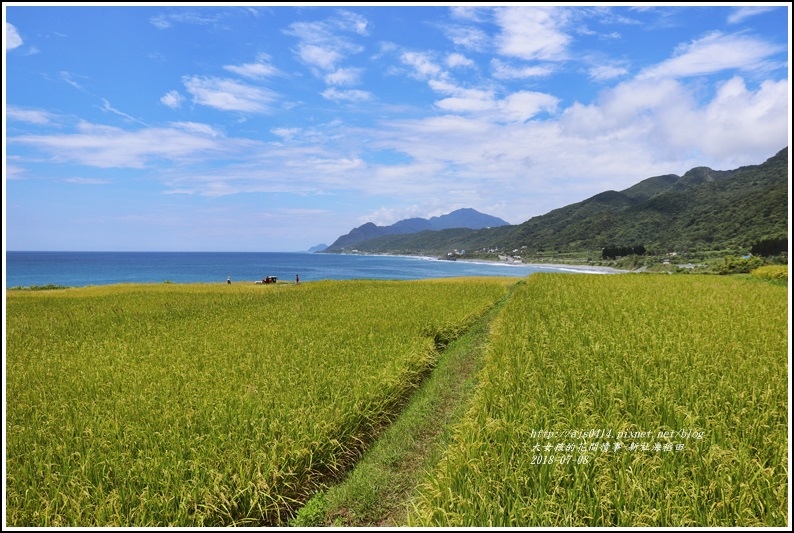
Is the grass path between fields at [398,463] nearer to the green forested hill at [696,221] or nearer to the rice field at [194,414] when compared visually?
the rice field at [194,414]

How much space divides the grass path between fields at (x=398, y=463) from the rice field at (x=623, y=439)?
596 millimetres

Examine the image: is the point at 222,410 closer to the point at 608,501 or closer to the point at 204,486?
the point at 204,486

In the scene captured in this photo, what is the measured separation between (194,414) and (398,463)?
3.57 metres

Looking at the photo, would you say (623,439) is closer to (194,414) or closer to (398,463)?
(398,463)

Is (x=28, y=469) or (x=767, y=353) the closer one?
(x=28, y=469)

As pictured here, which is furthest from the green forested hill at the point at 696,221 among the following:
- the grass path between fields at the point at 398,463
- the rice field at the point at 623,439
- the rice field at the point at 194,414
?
the rice field at the point at 194,414

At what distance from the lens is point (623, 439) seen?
5.09 metres

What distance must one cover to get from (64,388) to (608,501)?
32.5 ft

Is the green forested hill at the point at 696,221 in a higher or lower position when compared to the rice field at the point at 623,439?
higher

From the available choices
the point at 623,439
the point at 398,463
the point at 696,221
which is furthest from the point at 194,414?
the point at 696,221

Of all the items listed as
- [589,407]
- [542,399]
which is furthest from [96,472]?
[589,407]

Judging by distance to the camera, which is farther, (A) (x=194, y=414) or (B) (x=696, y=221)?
(B) (x=696, y=221)

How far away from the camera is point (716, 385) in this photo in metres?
6.80

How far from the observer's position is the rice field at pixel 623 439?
3.88 metres
